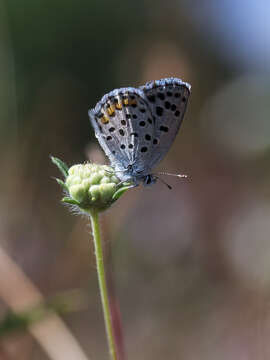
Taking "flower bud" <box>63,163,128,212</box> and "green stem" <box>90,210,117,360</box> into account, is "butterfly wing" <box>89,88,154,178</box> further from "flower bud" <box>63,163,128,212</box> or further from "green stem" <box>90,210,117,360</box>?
"green stem" <box>90,210,117,360</box>

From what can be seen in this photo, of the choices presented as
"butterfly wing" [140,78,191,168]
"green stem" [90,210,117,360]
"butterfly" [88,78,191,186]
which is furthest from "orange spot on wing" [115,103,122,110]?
"green stem" [90,210,117,360]

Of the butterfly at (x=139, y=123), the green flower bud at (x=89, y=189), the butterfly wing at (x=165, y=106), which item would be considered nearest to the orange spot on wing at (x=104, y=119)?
the butterfly at (x=139, y=123)

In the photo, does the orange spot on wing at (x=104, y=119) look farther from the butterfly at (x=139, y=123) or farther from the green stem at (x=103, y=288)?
the green stem at (x=103, y=288)

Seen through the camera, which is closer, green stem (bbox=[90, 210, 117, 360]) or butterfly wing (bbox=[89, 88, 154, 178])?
green stem (bbox=[90, 210, 117, 360])

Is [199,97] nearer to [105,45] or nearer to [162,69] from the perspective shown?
[162,69]

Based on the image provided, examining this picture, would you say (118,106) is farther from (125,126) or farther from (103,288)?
(103,288)

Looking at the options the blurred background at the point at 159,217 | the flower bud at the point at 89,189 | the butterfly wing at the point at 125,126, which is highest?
the butterfly wing at the point at 125,126


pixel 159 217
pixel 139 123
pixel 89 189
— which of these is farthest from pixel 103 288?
pixel 159 217
